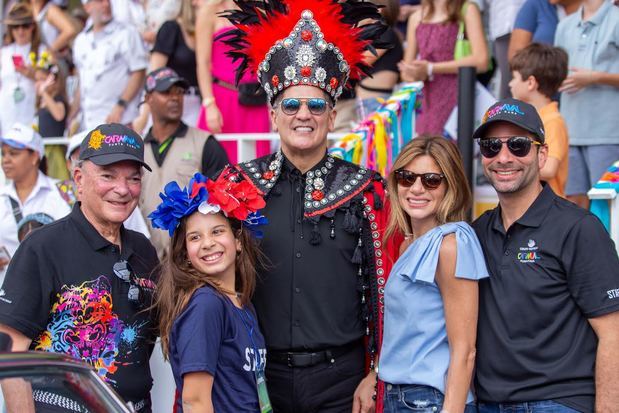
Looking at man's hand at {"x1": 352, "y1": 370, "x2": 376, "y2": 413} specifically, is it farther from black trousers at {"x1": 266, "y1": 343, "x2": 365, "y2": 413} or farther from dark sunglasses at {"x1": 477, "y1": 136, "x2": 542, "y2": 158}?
dark sunglasses at {"x1": 477, "y1": 136, "x2": 542, "y2": 158}

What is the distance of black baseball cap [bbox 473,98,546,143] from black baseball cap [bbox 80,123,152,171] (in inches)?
57.1

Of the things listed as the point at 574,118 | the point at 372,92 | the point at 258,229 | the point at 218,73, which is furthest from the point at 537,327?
the point at 218,73

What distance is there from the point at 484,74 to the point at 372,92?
3.35 ft

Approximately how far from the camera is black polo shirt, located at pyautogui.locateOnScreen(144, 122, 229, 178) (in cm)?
562

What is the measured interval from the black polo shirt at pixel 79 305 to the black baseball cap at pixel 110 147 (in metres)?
0.25

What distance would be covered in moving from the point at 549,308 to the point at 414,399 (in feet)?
2.03

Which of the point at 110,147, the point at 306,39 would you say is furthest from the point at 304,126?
the point at 110,147

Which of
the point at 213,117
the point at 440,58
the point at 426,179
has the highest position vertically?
the point at 440,58

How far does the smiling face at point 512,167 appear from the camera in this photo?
329 cm

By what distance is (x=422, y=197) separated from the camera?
11.3 feet

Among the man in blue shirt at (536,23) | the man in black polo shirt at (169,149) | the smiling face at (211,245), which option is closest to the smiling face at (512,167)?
the smiling face at (211,245)

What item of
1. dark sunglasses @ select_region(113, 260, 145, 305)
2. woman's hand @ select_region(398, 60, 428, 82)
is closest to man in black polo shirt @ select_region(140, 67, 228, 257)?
woman's hand @ select_region(398, 60, 428, 82)

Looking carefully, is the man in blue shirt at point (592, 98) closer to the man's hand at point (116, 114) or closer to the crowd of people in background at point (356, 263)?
the crowd of people in background at point (356, 263)

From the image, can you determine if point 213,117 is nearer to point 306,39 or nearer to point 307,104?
point 306,39
